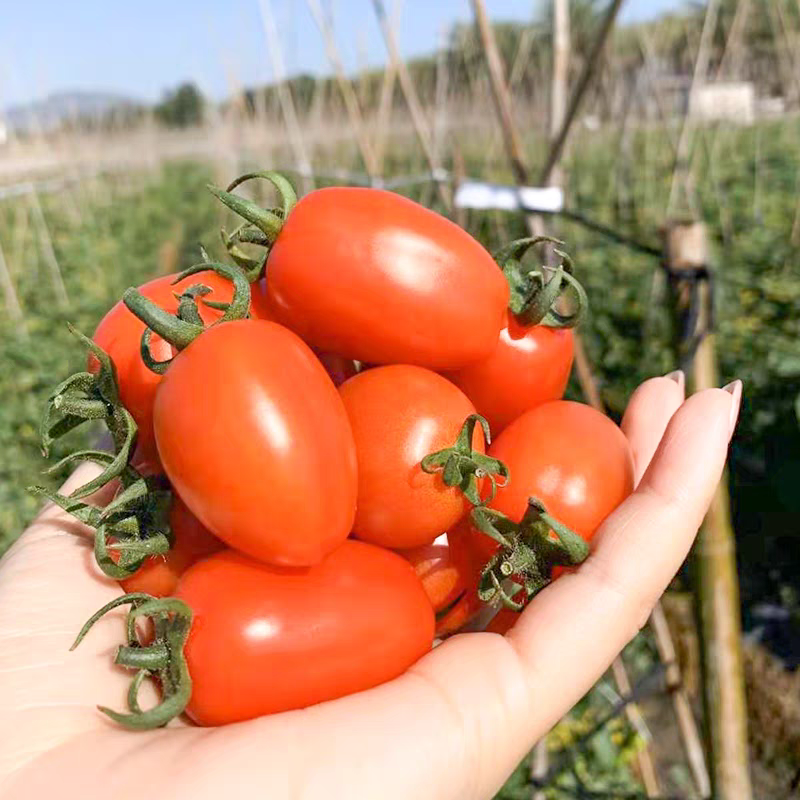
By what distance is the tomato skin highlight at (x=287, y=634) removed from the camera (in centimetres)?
91

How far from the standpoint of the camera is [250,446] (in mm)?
896

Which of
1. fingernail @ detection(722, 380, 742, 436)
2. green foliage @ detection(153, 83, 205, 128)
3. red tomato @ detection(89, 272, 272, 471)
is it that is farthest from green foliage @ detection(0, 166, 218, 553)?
green foliage @ detection(153, 83, 205, 128)

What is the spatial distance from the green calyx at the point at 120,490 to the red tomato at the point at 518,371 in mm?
456

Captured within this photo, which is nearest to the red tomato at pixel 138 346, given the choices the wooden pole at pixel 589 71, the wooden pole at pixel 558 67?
the wooden pole at pixel 589 71

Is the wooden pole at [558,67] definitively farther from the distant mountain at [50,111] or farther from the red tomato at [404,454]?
the distant mountain at [50,111]

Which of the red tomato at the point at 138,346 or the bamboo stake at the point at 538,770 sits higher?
the red tomato at the point at 138,346

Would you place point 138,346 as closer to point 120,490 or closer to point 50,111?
point 120,490

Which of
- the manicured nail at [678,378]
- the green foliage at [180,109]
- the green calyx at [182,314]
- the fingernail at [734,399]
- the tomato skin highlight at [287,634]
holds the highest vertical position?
the green calyx at [182,314]

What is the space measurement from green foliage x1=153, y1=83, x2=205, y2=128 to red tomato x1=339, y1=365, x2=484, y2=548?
38.2 meters

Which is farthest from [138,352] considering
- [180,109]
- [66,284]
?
[180,109]

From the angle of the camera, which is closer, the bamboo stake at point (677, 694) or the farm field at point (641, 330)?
the bamboo stake at point (677, 694)

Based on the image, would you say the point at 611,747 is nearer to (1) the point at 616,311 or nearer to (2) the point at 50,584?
(2) the point at 50,584

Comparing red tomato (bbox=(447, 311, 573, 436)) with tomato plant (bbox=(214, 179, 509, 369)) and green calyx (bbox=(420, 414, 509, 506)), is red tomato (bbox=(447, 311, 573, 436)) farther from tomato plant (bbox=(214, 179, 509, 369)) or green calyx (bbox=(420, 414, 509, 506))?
green calyx (bbox=(420, 414, 509, 506))

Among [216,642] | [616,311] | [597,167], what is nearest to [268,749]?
[216,642]
